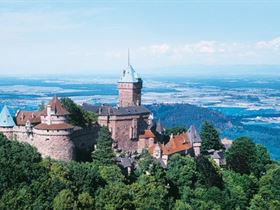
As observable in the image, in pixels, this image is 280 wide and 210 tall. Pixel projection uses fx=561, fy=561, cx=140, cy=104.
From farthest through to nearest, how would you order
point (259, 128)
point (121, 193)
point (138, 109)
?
point (259, 128) → point (138, 109) → point (121, 193)

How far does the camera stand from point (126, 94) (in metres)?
86.7

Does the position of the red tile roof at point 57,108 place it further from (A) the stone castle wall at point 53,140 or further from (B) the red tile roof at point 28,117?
(A) the stone castle wall at point 53,140

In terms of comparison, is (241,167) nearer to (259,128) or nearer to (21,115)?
(21,115)

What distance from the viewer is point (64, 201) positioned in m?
46.5

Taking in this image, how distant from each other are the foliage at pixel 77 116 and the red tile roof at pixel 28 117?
414cm

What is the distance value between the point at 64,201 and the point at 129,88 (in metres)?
41.1

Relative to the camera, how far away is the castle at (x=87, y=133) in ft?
197

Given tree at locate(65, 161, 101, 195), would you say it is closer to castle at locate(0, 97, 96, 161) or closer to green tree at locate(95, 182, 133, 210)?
green tree at locate(95, 182, 133, 210)

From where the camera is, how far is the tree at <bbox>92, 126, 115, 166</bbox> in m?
59.8

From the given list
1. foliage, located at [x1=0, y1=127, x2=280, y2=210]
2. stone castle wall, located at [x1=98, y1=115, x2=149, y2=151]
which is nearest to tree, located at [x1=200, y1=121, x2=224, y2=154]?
foliage, located at [x1=0, y1=127, x2=280, y2=210]

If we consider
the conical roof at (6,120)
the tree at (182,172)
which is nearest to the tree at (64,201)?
the tree at (182,172)

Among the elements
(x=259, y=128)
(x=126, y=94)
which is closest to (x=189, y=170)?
(x=126, y=94)

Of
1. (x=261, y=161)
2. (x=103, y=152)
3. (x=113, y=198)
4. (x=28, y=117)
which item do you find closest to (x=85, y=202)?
(x=113, y=198)

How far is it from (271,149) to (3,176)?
105m
